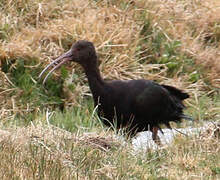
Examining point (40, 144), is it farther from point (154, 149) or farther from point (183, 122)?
point (183, 122)

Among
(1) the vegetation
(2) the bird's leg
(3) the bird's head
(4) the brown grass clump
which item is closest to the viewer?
(1) the vegetation

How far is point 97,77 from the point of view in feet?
22.8

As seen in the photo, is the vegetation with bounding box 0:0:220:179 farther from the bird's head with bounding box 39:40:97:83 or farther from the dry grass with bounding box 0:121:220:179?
the bird's head with bounding box 39:40:97:83

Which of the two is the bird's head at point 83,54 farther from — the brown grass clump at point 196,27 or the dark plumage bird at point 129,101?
the brown grass clump at point 196,27

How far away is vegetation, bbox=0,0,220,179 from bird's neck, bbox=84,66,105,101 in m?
0.24

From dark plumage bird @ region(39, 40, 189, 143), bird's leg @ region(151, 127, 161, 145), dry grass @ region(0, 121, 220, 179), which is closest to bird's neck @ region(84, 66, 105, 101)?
dark plumage bird @ region(39, 40, 189, 143)

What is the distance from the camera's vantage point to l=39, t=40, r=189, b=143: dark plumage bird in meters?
6.66

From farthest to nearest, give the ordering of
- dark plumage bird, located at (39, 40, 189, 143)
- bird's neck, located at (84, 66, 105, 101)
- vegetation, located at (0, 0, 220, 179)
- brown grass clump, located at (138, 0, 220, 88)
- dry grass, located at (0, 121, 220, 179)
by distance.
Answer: brown grass clump, located at (138, 0, 220, 88)
bird's neck, located at (84, 66, 105, 101)
dark plumage bird, located at (39, 40, 189, 143)
vegetation, located at (0, 0, 220, 179)
dry grass, located at (0, 121, 220, 179)

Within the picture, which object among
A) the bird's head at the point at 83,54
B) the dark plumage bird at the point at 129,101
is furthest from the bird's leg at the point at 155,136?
the bird's head at the point at 83,54

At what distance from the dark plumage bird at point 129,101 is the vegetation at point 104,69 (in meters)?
0.22

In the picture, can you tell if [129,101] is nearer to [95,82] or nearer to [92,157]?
[95,82]

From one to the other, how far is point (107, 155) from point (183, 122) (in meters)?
2.48

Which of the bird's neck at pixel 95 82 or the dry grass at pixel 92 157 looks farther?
the bird's neck at pixel 95 82

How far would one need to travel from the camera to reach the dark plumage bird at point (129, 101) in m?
6.66
